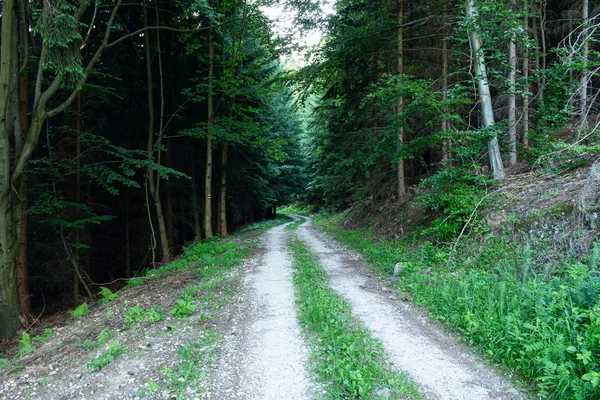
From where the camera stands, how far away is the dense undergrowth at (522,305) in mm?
2828

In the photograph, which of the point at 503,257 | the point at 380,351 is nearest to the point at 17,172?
the point at 380,351

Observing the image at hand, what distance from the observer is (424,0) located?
10.7 meters

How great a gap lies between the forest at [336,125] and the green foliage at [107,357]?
4270mm

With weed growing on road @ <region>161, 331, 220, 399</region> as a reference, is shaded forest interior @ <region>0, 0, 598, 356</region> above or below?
above

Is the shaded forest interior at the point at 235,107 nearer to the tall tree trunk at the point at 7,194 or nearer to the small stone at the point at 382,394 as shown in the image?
the tall tree trunk at the point at 7,194

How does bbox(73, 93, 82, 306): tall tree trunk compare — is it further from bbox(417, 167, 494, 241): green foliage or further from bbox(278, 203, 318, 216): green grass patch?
bbox(278, 203, 318, 216): green grass patch

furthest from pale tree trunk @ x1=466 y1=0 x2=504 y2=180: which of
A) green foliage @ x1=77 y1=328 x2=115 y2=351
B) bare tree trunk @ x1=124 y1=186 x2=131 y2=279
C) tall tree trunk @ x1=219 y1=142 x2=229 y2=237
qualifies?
bare tree trunk @ x1=124 y1=186 x2=131 y2=279

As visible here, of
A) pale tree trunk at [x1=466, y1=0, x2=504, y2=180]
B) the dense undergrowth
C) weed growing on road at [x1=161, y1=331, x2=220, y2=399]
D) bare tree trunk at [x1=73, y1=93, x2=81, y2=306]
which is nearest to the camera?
the dense undergrowth

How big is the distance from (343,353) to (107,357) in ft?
9.35

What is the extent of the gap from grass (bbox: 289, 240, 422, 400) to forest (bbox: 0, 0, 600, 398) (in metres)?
1.35

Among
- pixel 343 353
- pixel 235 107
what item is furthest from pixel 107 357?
pixel 235 107

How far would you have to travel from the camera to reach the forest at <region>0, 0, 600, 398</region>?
19.6 ft

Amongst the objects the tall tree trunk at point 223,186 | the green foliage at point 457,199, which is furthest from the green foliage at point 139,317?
the tall tree trunk at point 223,186

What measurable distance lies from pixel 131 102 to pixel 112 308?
11.4 m
